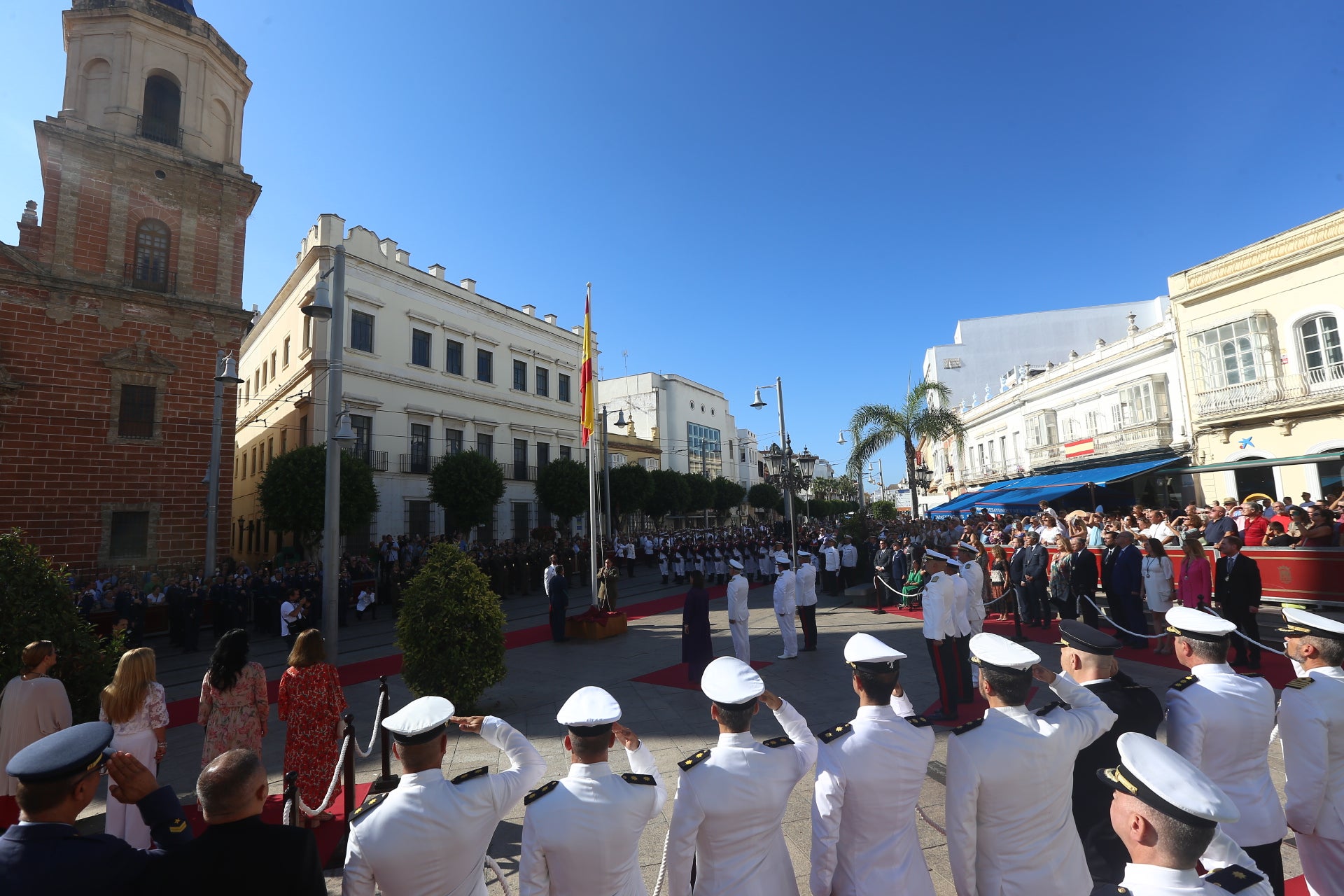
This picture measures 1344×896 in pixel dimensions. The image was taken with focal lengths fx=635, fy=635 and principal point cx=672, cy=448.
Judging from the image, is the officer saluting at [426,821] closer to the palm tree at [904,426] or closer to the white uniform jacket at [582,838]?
the white uniform jacket at [582,838]

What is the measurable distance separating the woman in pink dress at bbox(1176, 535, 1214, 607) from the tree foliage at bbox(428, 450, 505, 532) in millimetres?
22515

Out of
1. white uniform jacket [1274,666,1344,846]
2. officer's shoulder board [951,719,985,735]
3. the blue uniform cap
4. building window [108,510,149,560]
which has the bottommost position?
white uniform jacket [1274,666,1344,846]

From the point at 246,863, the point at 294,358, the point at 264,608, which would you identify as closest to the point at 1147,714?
the point at 246,863

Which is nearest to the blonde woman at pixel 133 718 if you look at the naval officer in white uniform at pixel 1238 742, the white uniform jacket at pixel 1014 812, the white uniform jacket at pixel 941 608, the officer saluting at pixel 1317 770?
the white uniform jacket at pixel 1014 812

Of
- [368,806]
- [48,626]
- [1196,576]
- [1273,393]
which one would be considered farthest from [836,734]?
[1273,393]

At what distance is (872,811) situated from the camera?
2773mm

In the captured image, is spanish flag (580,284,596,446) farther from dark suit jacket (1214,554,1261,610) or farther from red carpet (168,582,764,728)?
dark suit jacket (1214,554,1261,610)

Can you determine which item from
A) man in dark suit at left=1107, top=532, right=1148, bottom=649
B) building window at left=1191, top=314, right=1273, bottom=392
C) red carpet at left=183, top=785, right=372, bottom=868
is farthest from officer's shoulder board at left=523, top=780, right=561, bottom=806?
building window at left=1191, top=314, right=1273, bottom=392

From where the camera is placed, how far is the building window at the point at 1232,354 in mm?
19672

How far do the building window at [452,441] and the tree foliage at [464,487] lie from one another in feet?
10.4

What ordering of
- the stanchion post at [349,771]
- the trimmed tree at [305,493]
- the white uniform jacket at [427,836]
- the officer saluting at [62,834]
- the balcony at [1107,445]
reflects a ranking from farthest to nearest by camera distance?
1. the balcony at [1107,445]
2. the trimmed tree at [305,493]
3. the stanchion post at [349,771]
4. the white uniform jacket at [427,836]
5. the officer saluting at [62,834]

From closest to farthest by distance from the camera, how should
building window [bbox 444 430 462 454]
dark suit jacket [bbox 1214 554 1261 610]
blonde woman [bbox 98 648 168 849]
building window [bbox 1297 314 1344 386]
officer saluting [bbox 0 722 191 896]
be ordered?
officer saluting [bbox 0 722 191 896] < blonde woman [bbox 98 648 168 849] < dark suit jacket [bbox 1214 554 1261 610] < building window [bbox 1297 314 1344 386] < building window [bbox 444 430 462 454]

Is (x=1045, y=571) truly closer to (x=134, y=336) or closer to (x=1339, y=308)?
(x=1339, y=308)

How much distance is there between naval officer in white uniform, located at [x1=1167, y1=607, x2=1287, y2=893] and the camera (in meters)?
2.94
